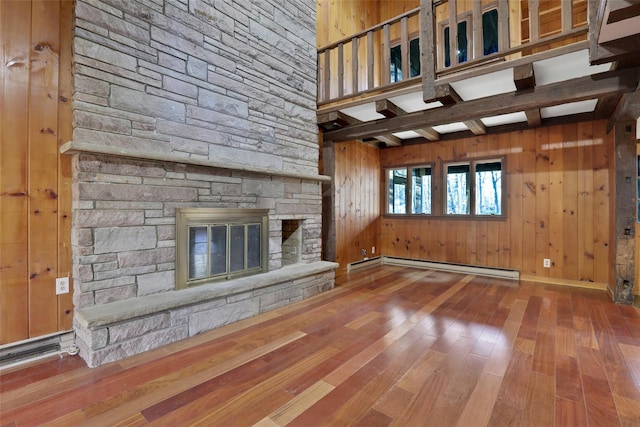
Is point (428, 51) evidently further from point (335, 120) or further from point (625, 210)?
point (625, 210)

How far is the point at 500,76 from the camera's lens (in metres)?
2.86

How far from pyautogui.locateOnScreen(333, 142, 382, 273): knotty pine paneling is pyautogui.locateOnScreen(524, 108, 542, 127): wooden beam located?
7.74 ft

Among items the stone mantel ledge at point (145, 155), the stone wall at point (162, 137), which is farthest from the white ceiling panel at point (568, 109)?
the stone mantel ledge at point (145, 155)

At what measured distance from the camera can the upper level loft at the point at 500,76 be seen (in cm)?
238

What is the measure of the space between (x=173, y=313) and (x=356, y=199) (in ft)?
11.2

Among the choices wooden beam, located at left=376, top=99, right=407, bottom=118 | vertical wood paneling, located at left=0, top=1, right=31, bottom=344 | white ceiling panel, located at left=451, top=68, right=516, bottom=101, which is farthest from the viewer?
wooden beam, located at left=376, top=99, right=407, bottom=118

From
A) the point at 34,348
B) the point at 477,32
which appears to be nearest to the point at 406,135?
the point at 477,32

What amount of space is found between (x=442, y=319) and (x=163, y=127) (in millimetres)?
2961

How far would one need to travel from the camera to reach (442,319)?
9.32 ft

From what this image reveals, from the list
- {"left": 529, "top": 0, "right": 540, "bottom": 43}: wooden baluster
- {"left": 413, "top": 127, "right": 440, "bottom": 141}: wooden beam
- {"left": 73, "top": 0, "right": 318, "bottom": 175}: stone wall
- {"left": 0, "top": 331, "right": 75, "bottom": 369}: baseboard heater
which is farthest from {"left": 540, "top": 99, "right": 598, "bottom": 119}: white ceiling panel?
{"left": 0, "top": 331, "right": 75, "bottom": 369}: baseboard heater

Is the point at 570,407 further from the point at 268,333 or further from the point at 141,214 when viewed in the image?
the point at 141,214

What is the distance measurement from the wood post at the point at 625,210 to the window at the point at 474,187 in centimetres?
143

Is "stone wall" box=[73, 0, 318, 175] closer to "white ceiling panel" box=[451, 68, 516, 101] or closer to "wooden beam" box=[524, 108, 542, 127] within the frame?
"white ceiling panel" box=[451, 68, 516, 101]

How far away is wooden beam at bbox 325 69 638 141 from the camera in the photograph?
2623 millimetres
